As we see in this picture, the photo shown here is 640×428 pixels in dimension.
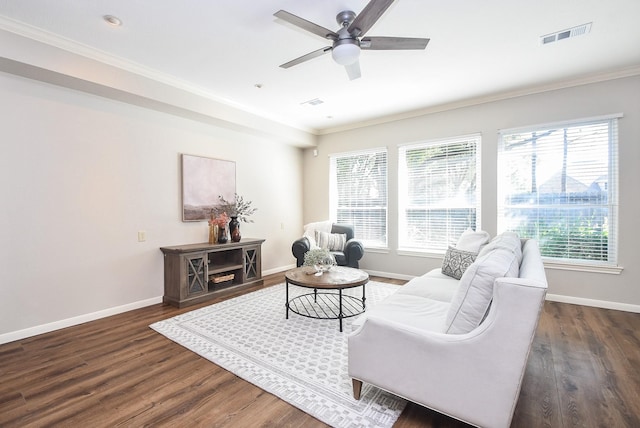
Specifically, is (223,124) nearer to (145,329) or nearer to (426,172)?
(145,329)

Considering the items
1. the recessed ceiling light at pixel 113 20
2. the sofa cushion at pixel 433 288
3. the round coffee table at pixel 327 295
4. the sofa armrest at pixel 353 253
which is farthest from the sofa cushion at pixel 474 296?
the recessed ceiling light at pixel 113 20

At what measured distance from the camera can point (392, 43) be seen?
224cm

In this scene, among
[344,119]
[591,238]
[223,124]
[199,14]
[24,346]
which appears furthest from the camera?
[344,119]

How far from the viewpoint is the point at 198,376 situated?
2164 millimetres

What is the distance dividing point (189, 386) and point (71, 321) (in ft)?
6.67

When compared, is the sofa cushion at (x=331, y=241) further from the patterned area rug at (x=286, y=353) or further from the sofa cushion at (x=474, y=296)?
the sofa cushion at (x=474, y=296)

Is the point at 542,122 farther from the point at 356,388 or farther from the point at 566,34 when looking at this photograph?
the point at 356,388

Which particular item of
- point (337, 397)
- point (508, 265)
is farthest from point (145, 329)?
point (508, 265)

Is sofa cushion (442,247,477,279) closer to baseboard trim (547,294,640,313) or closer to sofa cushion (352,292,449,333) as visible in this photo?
sofa cushion (352,292,449,333)

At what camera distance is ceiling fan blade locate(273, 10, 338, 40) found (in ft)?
6.32

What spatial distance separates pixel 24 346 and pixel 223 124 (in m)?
3.36

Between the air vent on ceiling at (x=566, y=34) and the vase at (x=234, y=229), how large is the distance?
13.8ft

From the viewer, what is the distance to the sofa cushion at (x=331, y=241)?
505 cm

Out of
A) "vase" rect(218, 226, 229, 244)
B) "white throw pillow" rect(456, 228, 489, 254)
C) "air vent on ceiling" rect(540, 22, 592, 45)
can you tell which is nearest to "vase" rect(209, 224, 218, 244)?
"vase" rect(218, 226, 229, 244)
